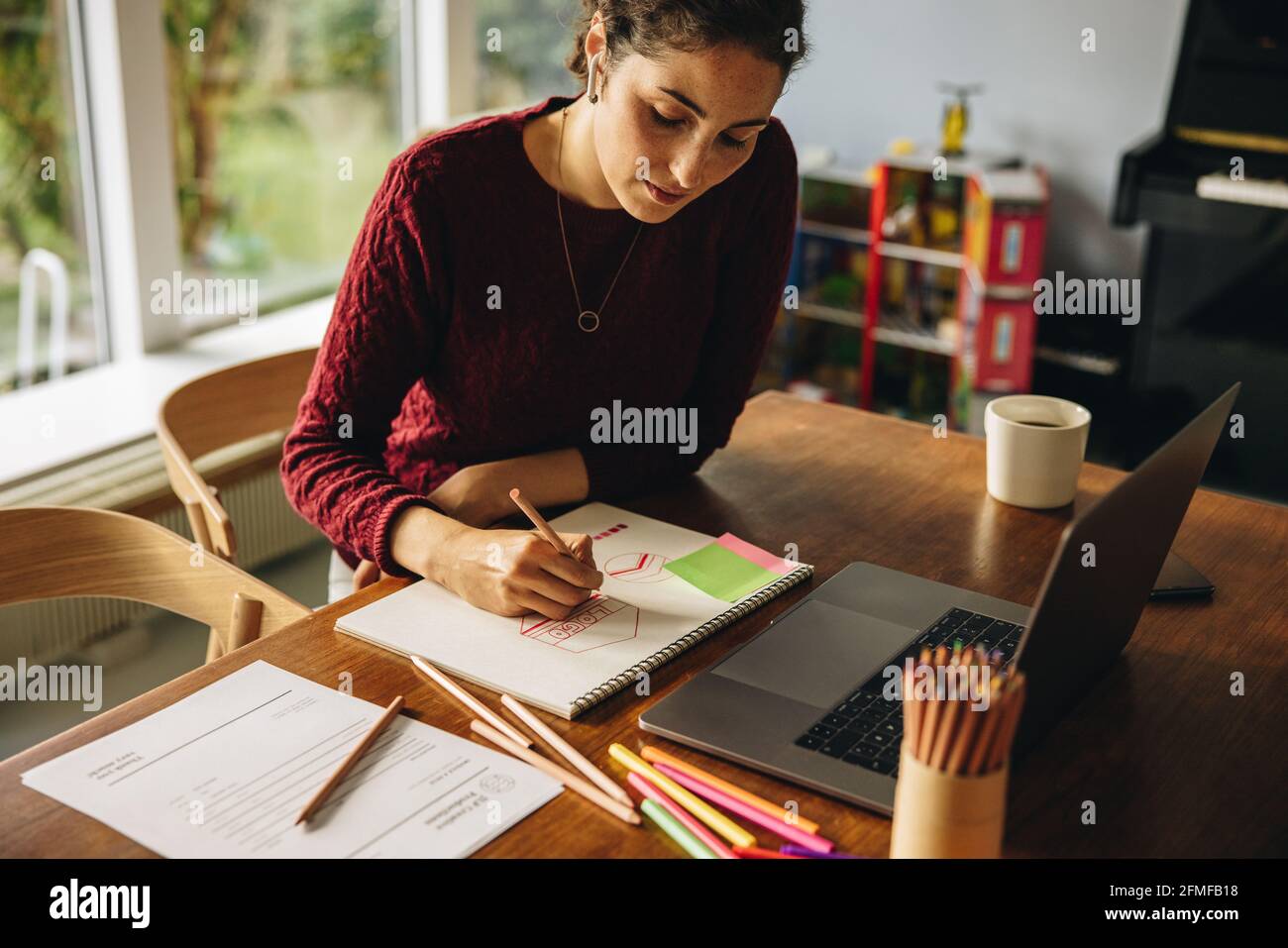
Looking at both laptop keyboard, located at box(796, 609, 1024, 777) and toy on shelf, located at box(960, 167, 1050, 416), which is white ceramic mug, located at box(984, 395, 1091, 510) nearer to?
laptop keyboard, located at box(796, 609, 1024, 777)

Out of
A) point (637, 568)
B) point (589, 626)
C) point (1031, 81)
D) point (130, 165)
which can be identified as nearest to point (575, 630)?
point (589, 626)

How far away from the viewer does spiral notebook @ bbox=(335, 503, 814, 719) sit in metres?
0.98

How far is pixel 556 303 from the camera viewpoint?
1382 millimetres

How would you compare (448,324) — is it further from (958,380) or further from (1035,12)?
(1035,12)

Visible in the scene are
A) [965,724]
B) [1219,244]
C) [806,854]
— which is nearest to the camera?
[965,724]

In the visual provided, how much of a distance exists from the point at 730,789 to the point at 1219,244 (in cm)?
280

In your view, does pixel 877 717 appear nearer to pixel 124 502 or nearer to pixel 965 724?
pixel 965 724

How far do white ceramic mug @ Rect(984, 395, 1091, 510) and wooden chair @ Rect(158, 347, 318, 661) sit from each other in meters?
0.85

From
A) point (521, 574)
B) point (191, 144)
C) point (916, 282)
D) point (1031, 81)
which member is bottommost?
point (916, 282)

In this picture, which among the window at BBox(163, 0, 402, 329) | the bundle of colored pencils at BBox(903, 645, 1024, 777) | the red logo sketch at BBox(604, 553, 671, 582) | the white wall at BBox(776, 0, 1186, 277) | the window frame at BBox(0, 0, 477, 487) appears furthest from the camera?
the white wall at BBox(776, 0, 1186, 277)

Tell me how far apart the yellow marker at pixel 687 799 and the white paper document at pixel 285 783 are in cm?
5

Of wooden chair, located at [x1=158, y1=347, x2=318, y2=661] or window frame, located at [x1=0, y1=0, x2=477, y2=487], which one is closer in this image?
wooden chair, located at [x1=158, y1=347, x2=318, y2=661]

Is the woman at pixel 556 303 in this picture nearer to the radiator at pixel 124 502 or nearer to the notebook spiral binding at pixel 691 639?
the notebook spiral binding at pixel 691 639

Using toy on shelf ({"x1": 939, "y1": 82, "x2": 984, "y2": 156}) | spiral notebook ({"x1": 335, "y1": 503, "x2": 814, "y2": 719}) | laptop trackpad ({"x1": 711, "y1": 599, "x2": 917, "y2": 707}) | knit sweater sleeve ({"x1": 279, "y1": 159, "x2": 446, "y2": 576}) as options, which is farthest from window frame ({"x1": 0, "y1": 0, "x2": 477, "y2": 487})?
toy on shelf ({"x1": 939, "y1": 82, "x2": 984, "y2": 156})
